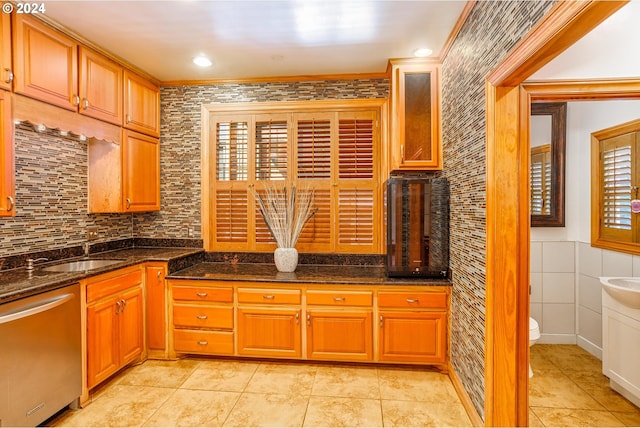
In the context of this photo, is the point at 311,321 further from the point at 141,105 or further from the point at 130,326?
the point at 141,105

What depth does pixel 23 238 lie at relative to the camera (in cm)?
234

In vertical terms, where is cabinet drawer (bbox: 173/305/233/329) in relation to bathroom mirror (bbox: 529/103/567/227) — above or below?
below

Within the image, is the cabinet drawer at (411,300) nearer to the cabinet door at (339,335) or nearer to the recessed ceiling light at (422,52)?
the cabinet door at (339,335)

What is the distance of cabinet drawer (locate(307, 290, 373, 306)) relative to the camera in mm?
2561

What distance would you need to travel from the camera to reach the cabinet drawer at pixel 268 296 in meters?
2.61

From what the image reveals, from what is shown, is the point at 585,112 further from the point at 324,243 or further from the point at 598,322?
the point at 324,243

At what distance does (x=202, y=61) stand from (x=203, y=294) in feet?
6.47

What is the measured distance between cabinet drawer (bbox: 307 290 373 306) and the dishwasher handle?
1598 millimetres

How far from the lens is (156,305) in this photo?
2713mm

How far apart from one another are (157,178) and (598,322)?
167 inches

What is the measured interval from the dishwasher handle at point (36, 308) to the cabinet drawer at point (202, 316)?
0.86 m

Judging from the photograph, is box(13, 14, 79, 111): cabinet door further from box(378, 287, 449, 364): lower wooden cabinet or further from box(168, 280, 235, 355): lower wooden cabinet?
box(378, 287, 449, 364): lower wooden cabinet

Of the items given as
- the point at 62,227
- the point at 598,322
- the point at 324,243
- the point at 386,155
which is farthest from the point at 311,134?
the point at 598,322

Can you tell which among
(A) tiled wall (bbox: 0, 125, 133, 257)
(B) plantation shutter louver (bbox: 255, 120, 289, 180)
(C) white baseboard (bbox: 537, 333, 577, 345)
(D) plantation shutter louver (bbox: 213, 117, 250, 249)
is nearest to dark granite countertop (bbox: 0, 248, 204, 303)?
(A) tiled wall (bbox: 0, 125, 133, 257)
